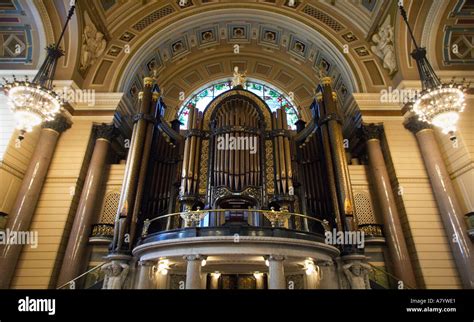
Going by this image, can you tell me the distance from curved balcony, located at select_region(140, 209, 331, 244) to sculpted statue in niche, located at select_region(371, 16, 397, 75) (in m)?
6.93

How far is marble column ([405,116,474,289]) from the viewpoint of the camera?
748 centimetres

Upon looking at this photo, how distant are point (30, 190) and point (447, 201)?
40.1 feet

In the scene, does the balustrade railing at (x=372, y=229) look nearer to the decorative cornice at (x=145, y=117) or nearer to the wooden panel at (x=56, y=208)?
the decorative cornice at (x=145, y=117)

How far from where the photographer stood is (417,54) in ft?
26.1

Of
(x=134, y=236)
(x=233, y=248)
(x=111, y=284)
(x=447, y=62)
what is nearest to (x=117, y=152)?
(x=134, y=236)

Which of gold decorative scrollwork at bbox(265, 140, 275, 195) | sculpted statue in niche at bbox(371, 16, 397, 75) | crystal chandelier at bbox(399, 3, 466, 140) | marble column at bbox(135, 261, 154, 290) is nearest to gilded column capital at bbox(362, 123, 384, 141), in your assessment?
sculpted statue in niche at bbox(371, 16, 397, 75)

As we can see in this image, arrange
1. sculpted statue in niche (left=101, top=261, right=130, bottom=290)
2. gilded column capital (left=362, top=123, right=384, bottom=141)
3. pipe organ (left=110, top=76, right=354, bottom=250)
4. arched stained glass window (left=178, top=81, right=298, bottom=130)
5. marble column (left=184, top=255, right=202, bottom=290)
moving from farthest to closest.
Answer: arched stained glass window (left=178, top=81, right=298, bottom=130), gilded column capital (left=362, top=123, right=384, bottom=141), pipe organ (left=110, top=76, right=354, bottom=250), sculpted statue in niche (left=101, top=261, right=130, bottom=290), marble column (left=184, top=255, right=202, bottom=290)

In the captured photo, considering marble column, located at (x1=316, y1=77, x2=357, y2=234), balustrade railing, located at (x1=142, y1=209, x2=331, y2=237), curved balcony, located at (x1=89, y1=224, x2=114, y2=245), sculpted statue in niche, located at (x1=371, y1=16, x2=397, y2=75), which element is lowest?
curved balcony, located at (x1=89, y1=224, x2=114, y2=245)

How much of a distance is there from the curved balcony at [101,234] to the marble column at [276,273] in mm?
4901

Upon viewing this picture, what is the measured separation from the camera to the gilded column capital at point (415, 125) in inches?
371

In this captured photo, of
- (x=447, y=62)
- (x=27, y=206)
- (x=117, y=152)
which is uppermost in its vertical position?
(x=447, y=62)

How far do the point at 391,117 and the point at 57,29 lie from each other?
12311 mm

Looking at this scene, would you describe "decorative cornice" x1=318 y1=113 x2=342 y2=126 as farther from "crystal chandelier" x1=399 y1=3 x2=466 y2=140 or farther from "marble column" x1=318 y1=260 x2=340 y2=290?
"marble column" x1=318 y1=260 x2=340 y2=290
